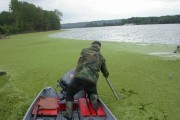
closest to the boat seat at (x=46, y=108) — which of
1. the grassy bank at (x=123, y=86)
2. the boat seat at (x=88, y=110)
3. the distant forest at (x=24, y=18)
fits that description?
the boat seat at (x=88, y=110)

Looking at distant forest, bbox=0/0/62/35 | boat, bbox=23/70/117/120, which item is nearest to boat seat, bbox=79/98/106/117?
boat, bbox=23/70/117/120

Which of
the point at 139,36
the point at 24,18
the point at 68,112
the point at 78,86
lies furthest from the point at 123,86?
the point at 24,18

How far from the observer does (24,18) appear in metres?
59.2

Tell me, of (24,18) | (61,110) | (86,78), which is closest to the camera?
(86,78)

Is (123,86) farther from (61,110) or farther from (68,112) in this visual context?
(68,112)

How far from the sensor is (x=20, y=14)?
5750cm

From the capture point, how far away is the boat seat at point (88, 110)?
4527 millimetres

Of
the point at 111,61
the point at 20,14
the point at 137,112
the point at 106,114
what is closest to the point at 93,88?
the point at 106,114

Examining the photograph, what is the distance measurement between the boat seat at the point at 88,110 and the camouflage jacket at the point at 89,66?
52cm

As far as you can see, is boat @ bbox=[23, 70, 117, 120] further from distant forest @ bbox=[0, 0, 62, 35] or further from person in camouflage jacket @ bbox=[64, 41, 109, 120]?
distant forest @ bbox=[0, 0, 62, 35]

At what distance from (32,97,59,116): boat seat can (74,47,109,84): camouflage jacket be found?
0.73 metres

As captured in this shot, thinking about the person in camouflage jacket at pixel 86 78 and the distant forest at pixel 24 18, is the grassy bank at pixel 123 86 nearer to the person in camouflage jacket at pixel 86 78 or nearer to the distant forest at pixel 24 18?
the person in camouflage jacket at pixel 86 78

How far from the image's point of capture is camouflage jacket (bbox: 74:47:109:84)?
465 cm

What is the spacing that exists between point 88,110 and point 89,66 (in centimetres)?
84
